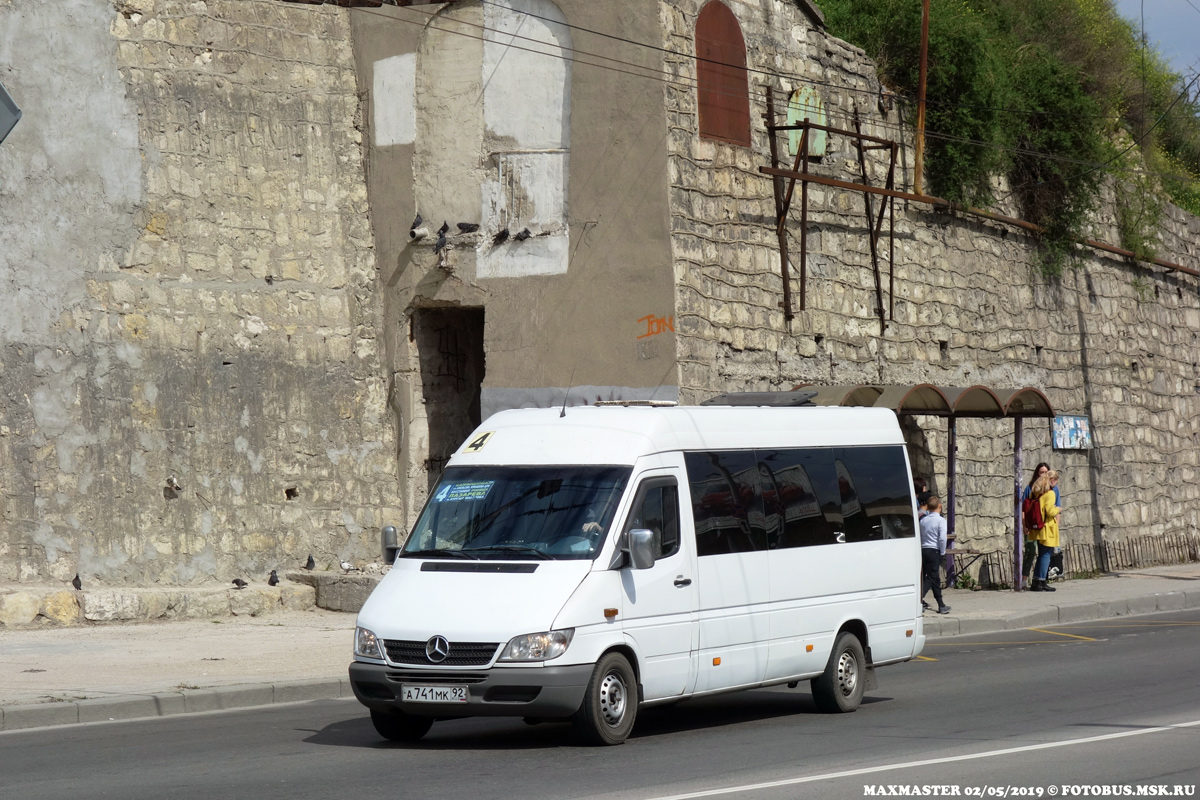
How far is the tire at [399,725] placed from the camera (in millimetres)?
8703

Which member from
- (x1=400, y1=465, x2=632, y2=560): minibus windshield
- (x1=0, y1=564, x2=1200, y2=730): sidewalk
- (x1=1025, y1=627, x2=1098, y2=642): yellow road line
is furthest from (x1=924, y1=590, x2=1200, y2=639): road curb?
(x1=400, y1=465, x2=632, y2=560): minibus windshield

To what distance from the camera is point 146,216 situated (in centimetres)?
1597

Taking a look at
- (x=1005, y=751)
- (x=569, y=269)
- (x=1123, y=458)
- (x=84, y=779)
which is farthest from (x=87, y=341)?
(x=1123, y=458)

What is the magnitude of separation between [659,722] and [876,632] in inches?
80.5

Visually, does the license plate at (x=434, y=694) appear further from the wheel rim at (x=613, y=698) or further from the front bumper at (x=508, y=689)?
the wheel rim at (x=613, y=698)

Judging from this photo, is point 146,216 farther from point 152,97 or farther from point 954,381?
point 954,381

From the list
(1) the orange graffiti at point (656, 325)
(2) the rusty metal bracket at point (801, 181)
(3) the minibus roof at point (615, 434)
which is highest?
(2) the rusty metal bracket at point (801, 181)

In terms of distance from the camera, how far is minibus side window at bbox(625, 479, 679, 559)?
8.85 m

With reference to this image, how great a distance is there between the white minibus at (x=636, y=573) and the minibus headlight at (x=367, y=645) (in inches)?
0.4

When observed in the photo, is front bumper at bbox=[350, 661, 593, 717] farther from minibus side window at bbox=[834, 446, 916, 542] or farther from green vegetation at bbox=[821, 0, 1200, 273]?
green vegetation at bbox=[821, 0, 1200, 273]

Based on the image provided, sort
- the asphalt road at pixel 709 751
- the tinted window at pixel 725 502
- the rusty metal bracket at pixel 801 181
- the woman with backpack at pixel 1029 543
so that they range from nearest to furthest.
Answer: the asphalt road at pixel 709 751 → the tinted window at pixel 725 502 → the rusty metal bracket at pixel 801 181 → the woman with backpack at pixel 1029 543

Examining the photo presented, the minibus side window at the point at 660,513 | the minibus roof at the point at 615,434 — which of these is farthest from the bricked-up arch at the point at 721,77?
the minibus side window at the point at 660,513

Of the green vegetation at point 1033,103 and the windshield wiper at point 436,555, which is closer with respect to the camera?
the windshield wiper at point 436,555

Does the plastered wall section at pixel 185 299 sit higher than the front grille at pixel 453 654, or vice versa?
the plastered wall section at pixel 185 299
